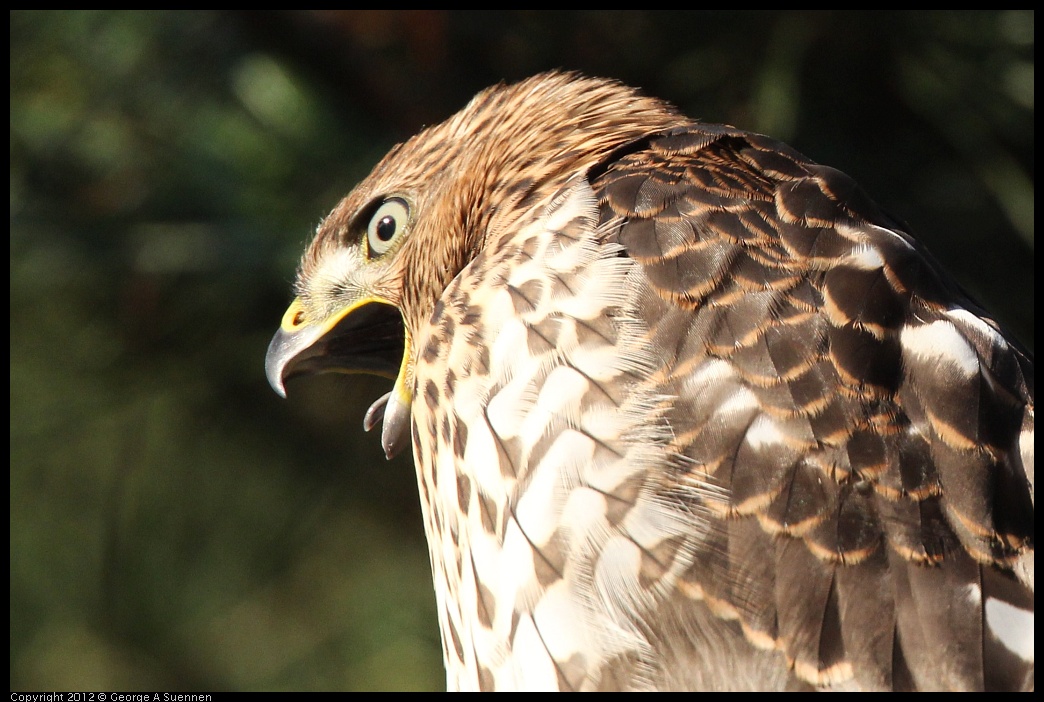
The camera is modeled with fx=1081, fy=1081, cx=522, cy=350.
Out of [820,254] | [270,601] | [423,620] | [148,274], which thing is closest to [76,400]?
[148,274]

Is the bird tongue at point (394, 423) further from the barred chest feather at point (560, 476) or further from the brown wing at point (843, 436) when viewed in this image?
the brown wing at point (843, 436)

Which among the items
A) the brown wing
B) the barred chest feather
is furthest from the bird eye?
the brown wing

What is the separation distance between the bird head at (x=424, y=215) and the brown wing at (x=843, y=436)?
1.19ft

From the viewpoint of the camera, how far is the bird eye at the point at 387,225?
1879mm

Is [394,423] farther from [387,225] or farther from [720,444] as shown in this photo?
[720,444]

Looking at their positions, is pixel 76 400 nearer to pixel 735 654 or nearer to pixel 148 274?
pixel 148 274

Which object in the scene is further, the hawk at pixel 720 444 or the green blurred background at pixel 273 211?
the green blurred background at pixel 273 211

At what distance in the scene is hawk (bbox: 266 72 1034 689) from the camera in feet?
3.75

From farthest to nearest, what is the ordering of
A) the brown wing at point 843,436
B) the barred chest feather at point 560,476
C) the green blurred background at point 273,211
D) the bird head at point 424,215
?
1. the green blurred background at point 273,211
2. the bird head at point 424,215
3. the barred chest feather at point 560,476
4. the brown wing at point 843,436

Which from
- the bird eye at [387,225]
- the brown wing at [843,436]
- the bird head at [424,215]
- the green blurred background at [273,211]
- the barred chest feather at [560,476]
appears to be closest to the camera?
the brown wing at [843,436]

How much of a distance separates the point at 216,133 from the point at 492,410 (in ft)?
7.02

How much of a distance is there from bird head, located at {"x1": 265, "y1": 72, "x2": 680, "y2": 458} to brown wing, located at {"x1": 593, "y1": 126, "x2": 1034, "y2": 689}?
0.36m

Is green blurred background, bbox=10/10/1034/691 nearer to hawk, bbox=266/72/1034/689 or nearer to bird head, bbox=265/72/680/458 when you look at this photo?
bird head, bbox=265/72/680/458

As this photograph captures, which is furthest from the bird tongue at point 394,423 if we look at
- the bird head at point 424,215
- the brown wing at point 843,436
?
the brown wing at point 843,436
